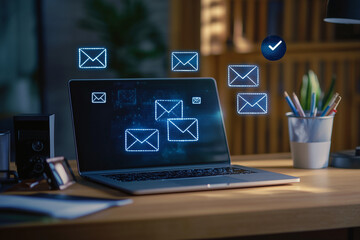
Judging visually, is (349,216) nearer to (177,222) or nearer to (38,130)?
(177,222)

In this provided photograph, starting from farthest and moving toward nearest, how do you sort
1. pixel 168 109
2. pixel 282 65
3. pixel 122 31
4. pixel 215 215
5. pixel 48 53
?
pixel 48 53, pixel 122 31, pixel 282 65, pixel 168 109, pixel 215 215

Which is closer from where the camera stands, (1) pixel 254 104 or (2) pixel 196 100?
(2) pixel 196 100

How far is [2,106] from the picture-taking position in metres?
4.27

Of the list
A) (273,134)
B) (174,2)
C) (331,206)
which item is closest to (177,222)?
(331,206)

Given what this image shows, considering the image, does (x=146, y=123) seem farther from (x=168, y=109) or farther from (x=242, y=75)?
(x=242, y=75)

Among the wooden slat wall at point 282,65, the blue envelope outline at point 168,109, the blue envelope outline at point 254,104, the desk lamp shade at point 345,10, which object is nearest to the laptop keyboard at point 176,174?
the blue envelope outline at point 168,109

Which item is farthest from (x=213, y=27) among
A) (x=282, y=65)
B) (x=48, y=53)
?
(x=48, y=53)

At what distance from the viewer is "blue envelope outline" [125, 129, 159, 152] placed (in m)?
1.22

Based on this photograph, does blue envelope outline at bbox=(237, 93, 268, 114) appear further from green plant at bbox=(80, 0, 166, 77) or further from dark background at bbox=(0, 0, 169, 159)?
dark background at bbox=(0, 0, 169, 159)

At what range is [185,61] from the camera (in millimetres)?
1394

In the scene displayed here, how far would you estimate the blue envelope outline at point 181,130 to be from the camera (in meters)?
1.26

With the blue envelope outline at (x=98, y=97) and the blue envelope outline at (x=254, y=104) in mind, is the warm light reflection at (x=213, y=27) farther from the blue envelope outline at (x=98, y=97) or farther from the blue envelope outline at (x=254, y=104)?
the blue envelope outline at (x=98, y=97)

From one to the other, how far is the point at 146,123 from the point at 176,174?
174mm

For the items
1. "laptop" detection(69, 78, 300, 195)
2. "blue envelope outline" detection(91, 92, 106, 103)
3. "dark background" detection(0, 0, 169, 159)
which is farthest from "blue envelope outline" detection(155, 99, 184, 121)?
"dark background" detection(0, 0, 169, 159)
